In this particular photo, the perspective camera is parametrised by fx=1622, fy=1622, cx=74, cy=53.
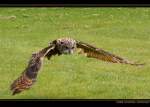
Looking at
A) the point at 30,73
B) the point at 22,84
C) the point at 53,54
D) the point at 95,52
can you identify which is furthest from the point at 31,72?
the point at 95,52

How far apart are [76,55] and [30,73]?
0.68 meters

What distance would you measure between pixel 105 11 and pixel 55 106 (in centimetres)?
143

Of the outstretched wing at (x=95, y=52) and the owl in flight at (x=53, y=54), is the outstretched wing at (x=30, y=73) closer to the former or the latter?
the owl in flight at (x=53, y=54)

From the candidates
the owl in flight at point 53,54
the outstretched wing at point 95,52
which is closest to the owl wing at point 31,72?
the owl in flight at point 53,54

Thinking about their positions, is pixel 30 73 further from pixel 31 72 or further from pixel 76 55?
pixel 76 55

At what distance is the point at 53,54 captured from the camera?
21656 millimetres

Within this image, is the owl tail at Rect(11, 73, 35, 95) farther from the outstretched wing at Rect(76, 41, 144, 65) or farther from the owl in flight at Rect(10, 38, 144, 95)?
the outstretched wing at Rect(76, 41, 144, 65)

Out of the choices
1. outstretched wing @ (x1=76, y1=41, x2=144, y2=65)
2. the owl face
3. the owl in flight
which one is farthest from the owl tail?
outstretched wing @ (x1=76, y1=41, x2=144, y2=65)

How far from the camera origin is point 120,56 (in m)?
21.8

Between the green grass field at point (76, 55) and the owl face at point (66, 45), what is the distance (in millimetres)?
84

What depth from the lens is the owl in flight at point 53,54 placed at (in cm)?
2156
